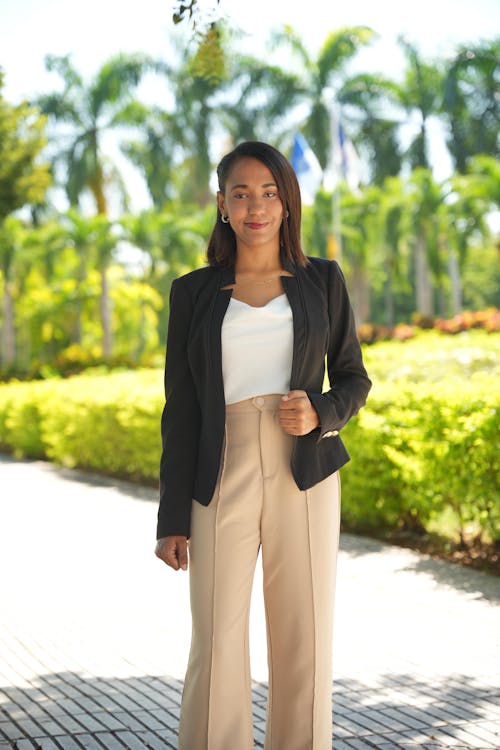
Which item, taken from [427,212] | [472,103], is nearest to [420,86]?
[472,103]

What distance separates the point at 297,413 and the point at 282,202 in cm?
62

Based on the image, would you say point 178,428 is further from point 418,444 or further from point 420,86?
point 420,86

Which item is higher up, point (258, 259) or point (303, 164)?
point (303, 164)

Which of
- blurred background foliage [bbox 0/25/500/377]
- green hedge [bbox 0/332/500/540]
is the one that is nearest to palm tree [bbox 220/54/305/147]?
blurred background foliage [bbox 0/25/500/377]

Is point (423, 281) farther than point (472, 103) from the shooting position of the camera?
Yes

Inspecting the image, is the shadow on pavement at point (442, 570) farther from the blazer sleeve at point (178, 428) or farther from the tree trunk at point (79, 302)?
the tree trunk at point (79, 302)

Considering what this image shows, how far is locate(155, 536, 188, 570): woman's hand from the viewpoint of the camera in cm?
292

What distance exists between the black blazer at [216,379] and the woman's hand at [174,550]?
30 mm

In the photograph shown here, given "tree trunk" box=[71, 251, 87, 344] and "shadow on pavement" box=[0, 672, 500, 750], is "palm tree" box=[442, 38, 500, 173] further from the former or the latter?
"shadow on pavement" box=[0, 672, 500, 750]

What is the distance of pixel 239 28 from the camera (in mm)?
4773

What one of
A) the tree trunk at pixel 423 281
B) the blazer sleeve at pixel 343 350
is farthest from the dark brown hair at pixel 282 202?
the tree trunk at pixel 423 281

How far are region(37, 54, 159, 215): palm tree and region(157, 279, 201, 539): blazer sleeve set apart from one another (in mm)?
31941

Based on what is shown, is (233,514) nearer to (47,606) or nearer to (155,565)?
(47,606)

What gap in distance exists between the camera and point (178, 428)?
2945 mm
